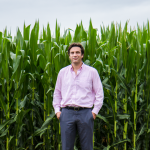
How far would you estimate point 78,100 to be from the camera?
265 cm

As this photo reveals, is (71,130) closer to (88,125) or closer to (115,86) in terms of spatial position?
(88,125)

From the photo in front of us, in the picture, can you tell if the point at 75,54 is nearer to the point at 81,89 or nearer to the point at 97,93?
the point at 81,89

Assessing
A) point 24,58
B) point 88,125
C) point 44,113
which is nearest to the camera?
point 88,125

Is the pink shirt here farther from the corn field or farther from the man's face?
the corn field

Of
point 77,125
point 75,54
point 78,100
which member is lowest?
point 77,125

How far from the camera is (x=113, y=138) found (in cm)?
379

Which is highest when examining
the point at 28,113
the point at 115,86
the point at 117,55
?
the point at 117,55

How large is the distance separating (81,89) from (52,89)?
0.91 m

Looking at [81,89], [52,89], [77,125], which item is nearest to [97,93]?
[81,89]

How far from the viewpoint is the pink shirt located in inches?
105

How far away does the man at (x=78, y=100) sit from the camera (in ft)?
8.68

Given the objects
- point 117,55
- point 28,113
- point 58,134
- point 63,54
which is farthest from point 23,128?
point 117,55

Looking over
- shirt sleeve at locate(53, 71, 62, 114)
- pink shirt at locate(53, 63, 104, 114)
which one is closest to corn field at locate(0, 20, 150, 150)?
shirt sleeve at locate(53, 71, 62, 114)

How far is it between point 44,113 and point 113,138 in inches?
50.2
